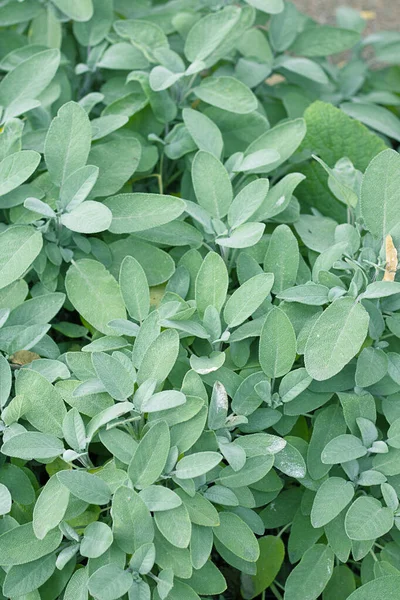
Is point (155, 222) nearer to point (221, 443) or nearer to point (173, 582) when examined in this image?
point (221, 443)

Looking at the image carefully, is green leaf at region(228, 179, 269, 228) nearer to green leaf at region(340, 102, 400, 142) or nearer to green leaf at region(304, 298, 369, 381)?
green leaf at region(304, 298, 369, 381)

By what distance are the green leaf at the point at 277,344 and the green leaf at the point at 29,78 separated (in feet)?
1.92

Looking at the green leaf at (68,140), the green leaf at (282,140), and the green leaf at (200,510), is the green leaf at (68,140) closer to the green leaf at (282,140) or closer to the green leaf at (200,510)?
the green leaf at (282,140)

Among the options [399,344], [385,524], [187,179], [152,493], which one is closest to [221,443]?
[152,493]

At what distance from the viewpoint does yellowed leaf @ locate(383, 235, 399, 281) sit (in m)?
0.96

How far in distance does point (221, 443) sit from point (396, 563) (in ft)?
0.96

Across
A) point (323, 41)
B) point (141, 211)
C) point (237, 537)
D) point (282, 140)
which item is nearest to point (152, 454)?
point (237, 537)

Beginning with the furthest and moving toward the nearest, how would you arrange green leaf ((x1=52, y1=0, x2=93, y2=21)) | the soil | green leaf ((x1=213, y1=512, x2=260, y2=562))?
the soil → green leaf ((x1=52, y1=0, x2=93, y2=21)) → green leaf ((x1=213, y1=512, x2=260, y2=562))

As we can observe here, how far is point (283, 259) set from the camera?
1043 mm

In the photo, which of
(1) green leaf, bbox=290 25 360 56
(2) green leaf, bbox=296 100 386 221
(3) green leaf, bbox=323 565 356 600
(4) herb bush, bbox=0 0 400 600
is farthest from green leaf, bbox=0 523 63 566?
(1) green leaf, bbox=290 25 360 56

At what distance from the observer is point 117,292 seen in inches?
41.4

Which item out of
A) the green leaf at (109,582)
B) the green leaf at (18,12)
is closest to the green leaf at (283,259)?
the green leaf at (109,582)

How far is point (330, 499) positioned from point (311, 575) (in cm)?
11

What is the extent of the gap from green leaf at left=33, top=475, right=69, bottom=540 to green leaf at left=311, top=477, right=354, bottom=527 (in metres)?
0.30
